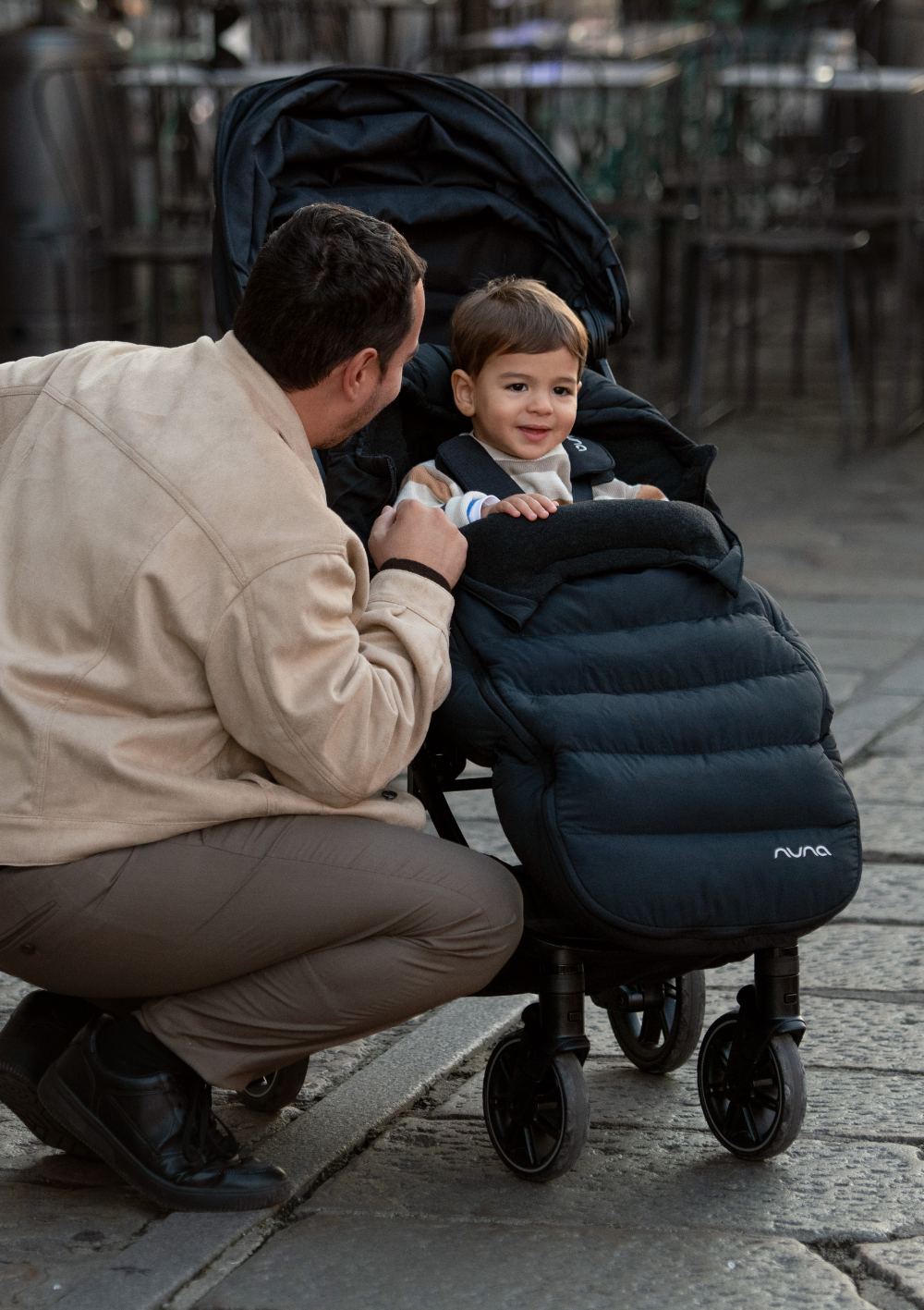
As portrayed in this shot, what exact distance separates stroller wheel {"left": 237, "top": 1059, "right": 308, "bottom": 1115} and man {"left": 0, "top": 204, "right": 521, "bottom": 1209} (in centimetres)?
23

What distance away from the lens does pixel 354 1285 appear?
7.92 feet

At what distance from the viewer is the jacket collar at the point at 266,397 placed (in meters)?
2.54

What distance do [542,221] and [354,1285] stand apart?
1830 millimetres

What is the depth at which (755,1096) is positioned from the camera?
8.91ft

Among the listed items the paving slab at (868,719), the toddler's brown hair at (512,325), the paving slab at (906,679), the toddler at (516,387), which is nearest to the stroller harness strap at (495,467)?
the toddler at (516,387)

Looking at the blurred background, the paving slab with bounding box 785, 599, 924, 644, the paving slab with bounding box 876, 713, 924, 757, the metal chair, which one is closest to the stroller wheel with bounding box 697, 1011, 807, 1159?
the paving slab with bounding box 876, 713, 924, 757

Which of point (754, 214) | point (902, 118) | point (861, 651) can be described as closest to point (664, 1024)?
point (861, 651)

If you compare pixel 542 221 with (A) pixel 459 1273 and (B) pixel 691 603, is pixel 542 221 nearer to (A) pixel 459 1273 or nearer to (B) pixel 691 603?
(B) pixel 691 603

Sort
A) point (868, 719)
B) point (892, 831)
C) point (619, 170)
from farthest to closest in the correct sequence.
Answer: point (619, 170) → point (868, 719) → point (892, 831)

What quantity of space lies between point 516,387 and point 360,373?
0.46m

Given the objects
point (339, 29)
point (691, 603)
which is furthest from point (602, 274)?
point (339, 29)

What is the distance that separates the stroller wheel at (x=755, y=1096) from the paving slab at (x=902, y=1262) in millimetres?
211

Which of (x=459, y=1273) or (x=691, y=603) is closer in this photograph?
(x=459, y=1273)

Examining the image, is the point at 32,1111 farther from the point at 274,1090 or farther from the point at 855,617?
the point at 855,617
